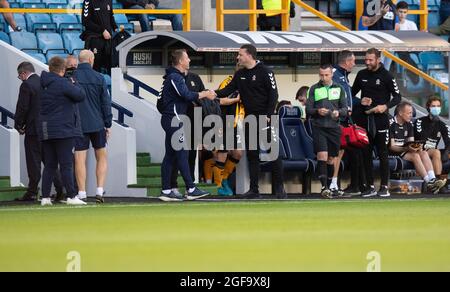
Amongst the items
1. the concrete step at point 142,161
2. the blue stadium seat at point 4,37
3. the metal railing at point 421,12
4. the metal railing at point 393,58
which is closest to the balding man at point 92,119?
the concrete step at point 142,161

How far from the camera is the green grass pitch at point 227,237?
11.8 m

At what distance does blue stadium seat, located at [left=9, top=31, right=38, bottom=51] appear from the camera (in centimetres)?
2641

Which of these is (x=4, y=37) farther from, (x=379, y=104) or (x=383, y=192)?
(x=383, y=192)

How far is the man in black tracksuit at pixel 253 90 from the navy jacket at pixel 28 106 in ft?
8.83

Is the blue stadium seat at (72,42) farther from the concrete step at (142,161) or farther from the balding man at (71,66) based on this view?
the balding man at (71,66)

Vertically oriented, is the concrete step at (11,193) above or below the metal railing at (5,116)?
below

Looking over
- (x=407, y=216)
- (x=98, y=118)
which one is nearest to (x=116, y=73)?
(x=98, y=118)

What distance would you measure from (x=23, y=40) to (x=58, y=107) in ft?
21.8

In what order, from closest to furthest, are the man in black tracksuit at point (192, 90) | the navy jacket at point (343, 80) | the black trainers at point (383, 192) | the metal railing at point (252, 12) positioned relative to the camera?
the man in black tracksuit at point (192, 90) < the black trainers at point (383, 192) < the navy jacket at point (343, 80) < the metal railing at point (252, 12)

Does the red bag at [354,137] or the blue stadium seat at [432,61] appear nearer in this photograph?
the red bag at [354,137]

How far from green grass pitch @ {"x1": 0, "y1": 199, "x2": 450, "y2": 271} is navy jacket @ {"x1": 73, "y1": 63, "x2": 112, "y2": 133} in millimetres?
2133

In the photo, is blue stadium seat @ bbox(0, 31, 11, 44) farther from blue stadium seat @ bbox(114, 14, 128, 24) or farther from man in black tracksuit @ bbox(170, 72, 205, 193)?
man in black tracksuit @ bbox(170, 72, 205, 193)

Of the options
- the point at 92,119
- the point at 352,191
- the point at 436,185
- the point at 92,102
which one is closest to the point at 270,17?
the point at 352,191

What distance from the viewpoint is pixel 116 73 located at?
989 inches
